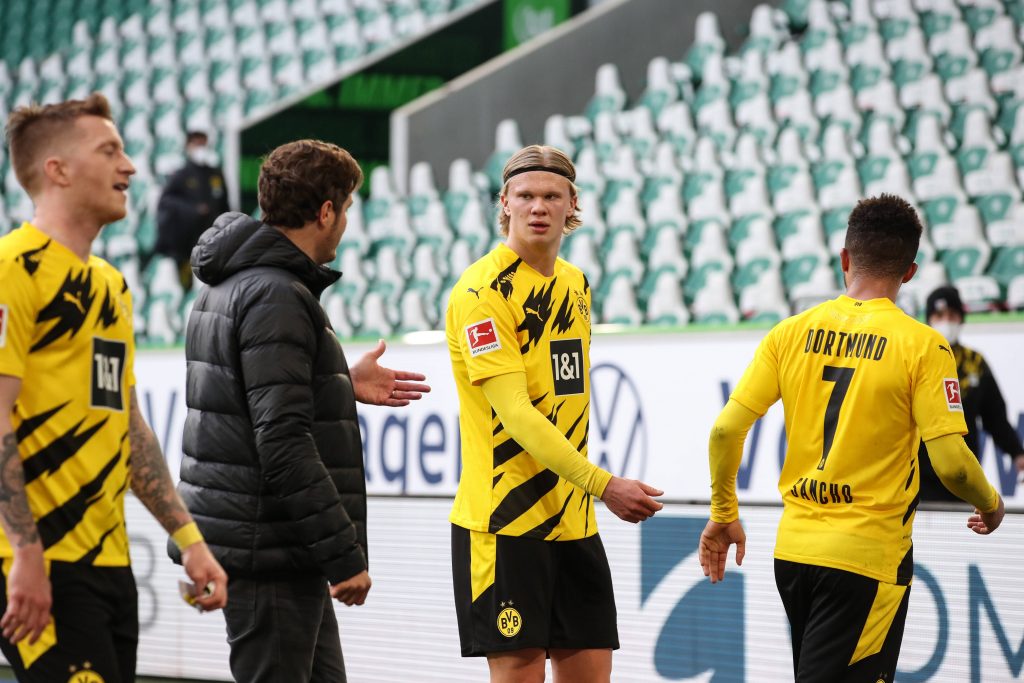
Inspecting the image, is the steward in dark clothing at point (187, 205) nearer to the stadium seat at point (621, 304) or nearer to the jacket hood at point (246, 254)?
the stadium seat at point (621, 304)

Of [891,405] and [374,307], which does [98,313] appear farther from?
[374,307]

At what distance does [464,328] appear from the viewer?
3354 mm

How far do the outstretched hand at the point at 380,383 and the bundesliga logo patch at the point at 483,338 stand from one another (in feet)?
1.02

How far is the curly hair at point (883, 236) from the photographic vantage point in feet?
10.6

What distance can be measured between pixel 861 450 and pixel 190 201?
9.41m

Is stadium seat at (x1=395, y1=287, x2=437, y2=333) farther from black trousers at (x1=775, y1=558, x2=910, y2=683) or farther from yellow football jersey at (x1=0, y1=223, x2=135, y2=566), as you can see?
yellow football jersey at (x1=0, y1=223, x2=135, y2=566)

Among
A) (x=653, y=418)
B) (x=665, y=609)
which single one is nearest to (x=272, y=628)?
(x=665, y=609)

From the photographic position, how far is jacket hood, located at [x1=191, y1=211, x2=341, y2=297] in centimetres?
303

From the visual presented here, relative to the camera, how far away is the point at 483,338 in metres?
3.31

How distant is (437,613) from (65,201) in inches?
132

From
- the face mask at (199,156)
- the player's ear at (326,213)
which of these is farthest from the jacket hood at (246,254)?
the face mask at (199,156)

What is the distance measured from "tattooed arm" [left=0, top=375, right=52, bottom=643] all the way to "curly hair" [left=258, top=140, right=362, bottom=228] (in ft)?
3.10

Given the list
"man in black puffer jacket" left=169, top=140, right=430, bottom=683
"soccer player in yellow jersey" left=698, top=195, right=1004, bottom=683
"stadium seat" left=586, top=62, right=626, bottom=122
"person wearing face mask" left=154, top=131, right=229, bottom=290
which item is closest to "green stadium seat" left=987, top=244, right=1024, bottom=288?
"stadium seat" left=586, top=62, right=626, bottom=122

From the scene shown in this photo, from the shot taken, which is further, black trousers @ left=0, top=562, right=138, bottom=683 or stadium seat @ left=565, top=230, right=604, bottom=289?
stadium seat @ left=565, top=230, right=604, bottom=289
